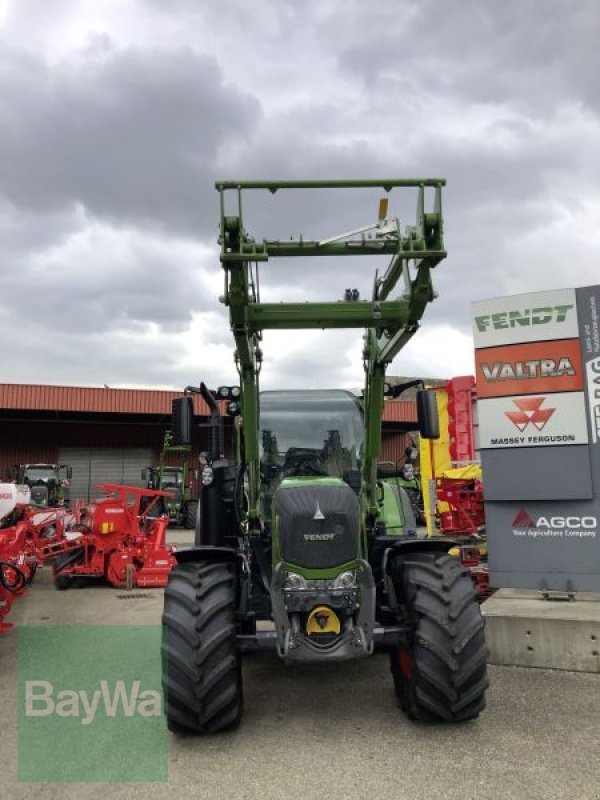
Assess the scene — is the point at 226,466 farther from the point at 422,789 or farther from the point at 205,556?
the point at 422,789

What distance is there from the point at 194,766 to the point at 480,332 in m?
5.71

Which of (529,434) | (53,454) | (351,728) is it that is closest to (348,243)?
(351,728)

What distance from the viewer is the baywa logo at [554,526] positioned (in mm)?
7207

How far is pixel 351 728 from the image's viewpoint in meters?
4.34

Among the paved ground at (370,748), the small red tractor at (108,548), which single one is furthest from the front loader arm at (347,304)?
the small red tractor at (108,548)

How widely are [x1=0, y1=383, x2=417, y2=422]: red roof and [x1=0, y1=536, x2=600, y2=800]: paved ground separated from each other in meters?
A: 19.9

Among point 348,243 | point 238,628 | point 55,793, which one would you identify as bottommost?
point 55,793

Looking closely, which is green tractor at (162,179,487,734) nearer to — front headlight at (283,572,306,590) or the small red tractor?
front headlight at (283,572,306,590)

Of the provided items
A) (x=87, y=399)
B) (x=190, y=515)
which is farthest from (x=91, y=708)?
(x=87, y=399)

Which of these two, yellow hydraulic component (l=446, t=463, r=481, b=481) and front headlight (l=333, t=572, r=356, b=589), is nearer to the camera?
front headlight (l=333, t=572, r=356, b=589)

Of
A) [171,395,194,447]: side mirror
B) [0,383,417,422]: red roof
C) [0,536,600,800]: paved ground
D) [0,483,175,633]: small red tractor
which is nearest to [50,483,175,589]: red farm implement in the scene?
[0,483,175,633]: small red tractor

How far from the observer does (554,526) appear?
7.38 m

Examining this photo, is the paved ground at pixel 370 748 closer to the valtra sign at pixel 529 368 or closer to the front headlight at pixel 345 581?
the front headlight at pixel 345 581

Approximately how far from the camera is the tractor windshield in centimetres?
546
